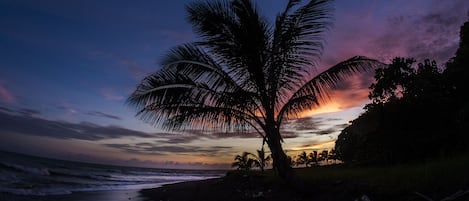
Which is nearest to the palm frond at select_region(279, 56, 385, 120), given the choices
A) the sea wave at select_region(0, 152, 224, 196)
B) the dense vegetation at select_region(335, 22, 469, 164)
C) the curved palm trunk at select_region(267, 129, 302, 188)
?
the curved palm trunk at select_region(267, 129, 302, 188)

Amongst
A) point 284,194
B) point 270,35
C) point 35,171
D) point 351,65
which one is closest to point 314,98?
point 351,65

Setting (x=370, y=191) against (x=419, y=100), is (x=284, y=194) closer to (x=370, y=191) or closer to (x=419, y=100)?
(x=370, y=191)

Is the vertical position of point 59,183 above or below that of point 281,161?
below

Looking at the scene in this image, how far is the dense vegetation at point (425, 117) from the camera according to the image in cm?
1496

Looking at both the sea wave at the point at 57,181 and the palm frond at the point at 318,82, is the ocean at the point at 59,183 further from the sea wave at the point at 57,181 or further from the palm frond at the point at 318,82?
the palm frond at the point at 318,82

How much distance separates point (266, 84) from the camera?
9664 mm

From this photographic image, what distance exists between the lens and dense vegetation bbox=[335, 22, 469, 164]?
1496cm

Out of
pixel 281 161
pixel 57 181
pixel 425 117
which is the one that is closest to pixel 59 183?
pixel 57 181

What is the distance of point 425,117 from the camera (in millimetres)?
15891

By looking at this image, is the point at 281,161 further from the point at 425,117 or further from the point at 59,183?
the point at 59,183

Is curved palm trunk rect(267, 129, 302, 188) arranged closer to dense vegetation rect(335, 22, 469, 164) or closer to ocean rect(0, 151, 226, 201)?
dense vegetation rect(335, 22, 469, 164)

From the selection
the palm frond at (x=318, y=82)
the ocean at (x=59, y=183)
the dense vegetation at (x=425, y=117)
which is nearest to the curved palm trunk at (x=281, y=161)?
the palm frond at (x=318, y=82)

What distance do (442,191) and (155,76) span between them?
23.4 ft

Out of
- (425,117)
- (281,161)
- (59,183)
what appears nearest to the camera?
(281,161)
